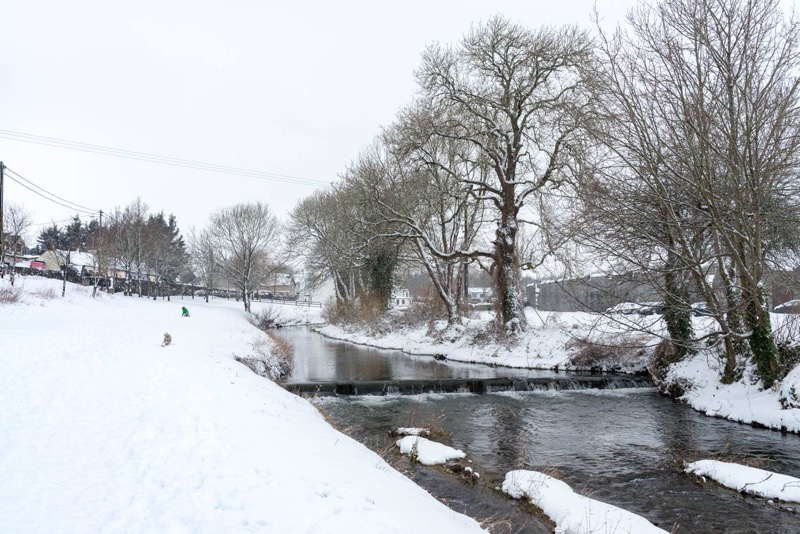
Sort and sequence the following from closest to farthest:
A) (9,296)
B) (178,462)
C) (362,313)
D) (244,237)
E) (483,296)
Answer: (178,462), (9,296), (362,313), (244,237), (483,296)

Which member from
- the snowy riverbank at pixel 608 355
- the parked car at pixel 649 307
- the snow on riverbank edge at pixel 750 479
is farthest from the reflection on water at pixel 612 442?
the parked car at pixel 649 307

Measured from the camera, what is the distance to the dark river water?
6746 millimetres

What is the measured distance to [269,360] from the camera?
17359mm

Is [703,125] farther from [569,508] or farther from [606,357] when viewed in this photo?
[606,357]

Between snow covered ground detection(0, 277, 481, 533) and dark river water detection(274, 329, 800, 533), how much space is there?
271cm

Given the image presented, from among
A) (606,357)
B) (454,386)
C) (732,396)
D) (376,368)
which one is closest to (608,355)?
(606,357)

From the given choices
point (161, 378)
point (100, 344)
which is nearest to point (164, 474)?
point (161, 378)

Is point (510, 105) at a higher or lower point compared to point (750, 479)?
higher

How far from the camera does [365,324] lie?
3444 cm

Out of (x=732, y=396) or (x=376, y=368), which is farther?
(x=376, y=368)

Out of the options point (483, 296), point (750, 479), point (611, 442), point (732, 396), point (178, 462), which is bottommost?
point (611, 442)

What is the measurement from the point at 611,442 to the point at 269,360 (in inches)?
457

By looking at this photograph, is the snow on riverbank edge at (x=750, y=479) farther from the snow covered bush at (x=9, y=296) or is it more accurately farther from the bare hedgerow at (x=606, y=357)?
the snow covered bush at (x=9, y=296)

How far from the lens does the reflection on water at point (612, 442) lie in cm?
674
